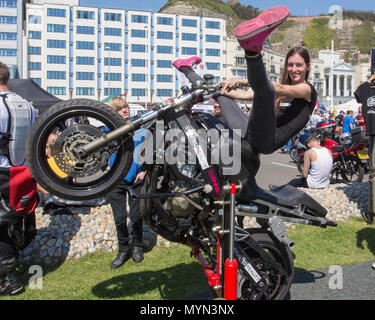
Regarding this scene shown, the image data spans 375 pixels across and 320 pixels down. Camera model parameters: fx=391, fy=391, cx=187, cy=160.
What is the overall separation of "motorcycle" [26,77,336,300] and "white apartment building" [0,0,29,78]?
86963mm

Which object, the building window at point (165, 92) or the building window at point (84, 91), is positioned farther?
the building window at point (165, 92)

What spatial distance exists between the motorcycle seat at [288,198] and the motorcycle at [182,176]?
0.01 meters

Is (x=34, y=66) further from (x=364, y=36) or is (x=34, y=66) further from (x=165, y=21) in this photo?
(x=364, y=36)

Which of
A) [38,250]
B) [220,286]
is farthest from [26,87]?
[220,286]

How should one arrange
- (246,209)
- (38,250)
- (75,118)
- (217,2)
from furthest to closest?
(217,2), (38,250), (246,209), (75,118)

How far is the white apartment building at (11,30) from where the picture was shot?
265 feet

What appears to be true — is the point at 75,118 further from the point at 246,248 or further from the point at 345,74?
the point at 345,74

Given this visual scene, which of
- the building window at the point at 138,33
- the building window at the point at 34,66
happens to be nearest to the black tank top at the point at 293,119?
the building window at the point at 34,66

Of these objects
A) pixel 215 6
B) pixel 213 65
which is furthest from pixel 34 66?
pixel 215 6

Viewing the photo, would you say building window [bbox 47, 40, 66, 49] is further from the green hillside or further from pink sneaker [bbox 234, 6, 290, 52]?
pink sneaker [bbox 234, 6, 290, 52]

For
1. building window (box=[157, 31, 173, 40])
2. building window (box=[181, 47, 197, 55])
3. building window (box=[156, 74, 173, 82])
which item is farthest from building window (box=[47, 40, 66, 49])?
building window (box=[181, 47, 197, 55])

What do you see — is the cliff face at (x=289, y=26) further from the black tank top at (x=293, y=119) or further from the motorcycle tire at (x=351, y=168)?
the black tank top at (x=293, y=119)
